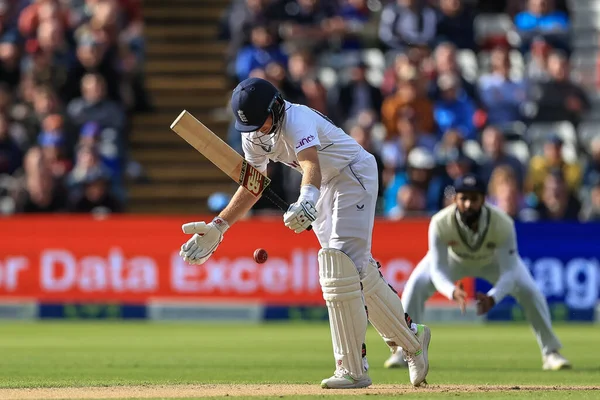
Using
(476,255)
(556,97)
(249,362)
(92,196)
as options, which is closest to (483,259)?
(476,255)

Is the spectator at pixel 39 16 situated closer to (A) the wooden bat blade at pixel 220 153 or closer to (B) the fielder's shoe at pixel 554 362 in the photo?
(B) the fielder's shoe at pixel 554 362

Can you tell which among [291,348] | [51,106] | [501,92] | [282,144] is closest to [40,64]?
[51,106]

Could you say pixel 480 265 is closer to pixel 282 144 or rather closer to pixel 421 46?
pixel 282 144

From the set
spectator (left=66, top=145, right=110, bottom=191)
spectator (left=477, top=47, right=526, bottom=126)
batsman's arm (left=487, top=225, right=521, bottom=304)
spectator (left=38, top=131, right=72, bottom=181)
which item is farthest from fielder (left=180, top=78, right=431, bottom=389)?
spectator (left=477, top=47, right=526, bottom=126)

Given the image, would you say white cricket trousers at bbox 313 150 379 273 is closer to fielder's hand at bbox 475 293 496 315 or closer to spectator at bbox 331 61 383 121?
fielder's hand at bbox 475 293 496 315

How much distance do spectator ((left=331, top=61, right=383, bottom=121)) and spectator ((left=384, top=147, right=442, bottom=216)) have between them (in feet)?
4.57

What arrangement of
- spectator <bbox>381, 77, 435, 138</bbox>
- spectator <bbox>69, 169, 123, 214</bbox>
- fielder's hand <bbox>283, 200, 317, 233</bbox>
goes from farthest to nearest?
spectator <bbox>381, 77, 435, 138</bbox>, spectator <bbox>69, 169, 123, 214</bbox>, fielder's hand <bbox>283, 200, 317, 233</bbox>

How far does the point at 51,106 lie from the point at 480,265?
8.57 m

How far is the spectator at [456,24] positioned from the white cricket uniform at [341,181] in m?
10.5

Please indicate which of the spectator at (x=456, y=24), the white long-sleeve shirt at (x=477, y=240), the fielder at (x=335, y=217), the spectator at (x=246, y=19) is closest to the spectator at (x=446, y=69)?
the spectator at (x=456, y=24)

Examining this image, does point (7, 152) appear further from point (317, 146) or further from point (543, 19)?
point (317, 146)

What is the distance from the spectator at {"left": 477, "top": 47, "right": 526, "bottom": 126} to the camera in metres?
17.8

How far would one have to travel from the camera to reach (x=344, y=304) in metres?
7.92

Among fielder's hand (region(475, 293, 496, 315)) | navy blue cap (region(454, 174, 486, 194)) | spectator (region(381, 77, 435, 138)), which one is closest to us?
fielder's hand (region(475, 293, 496, 315))
